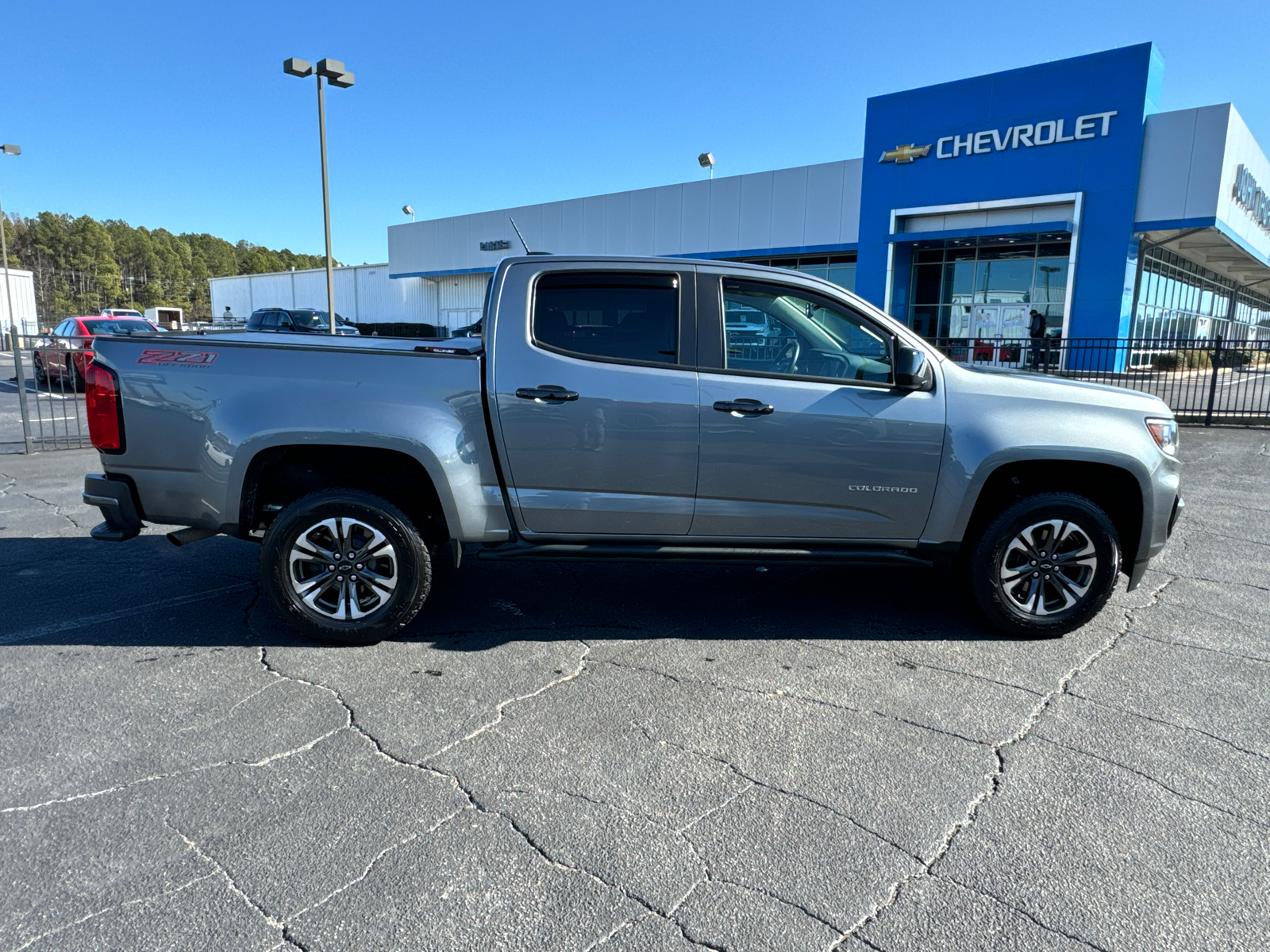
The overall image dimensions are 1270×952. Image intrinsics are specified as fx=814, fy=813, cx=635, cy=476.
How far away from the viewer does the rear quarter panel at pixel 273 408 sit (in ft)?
13.3

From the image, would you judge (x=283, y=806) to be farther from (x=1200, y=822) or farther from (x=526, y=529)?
(x=1200, y=822)

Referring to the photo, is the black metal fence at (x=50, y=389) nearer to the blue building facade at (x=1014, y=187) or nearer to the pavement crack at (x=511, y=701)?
the pavement crack at (x=511, y=701)

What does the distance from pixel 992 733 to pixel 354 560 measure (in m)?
3.10

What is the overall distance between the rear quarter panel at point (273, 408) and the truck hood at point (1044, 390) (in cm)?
252

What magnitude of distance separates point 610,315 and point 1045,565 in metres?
2.69

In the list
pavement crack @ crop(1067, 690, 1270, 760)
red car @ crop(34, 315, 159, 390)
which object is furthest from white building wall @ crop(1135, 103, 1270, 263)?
red car @ crop(34, 315, 159, 390)

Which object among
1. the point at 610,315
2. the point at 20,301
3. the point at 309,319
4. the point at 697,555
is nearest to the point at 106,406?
the point at 610,315

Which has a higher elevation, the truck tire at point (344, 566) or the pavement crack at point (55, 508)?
the truck tire at point (344, 566)

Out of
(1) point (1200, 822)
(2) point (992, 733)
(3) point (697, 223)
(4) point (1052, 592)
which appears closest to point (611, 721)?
(2) point (992, 733)

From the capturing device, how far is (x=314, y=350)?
4094 millimetres

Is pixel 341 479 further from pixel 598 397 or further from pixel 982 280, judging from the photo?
pixel 982 280

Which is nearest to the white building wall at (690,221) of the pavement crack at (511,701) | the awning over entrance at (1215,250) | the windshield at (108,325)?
the awning over entrance at (1215,250)

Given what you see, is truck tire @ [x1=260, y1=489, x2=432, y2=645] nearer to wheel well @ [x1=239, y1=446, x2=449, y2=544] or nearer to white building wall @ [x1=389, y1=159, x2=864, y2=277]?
wheel well @ [x1=239, y1=446, x2=449, y2=544]

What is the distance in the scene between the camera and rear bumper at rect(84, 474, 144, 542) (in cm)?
416
